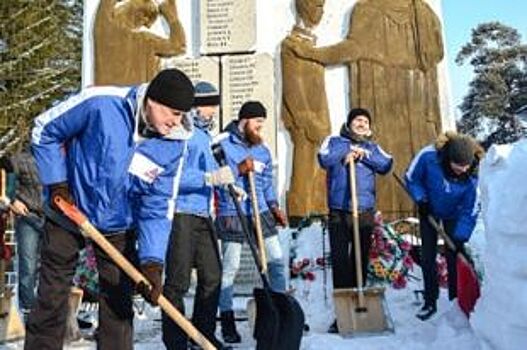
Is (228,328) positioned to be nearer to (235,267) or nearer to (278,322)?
(235,267)

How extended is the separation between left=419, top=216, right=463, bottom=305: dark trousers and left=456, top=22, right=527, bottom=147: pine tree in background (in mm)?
26951

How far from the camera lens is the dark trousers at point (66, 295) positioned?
3.35m

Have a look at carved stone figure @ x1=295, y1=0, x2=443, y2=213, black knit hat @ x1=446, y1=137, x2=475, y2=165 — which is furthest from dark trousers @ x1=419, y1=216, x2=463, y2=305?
carved stone figure @ x1=295, y1=0, x2=443, y2=213

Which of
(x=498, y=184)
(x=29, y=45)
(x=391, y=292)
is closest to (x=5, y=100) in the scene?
(x=29, y=45)

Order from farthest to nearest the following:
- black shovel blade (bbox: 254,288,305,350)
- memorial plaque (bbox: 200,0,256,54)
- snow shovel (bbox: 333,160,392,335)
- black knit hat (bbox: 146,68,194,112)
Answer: memorial plaque (bbox: 200,0,256,54) < snow shovel (bbox: 333,160,392,335) < black shovel blade (bbox: 254,288,305,350) < black knit hat (bbox: 146,68,194,112)

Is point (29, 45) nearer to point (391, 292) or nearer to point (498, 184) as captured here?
point (391, 292)

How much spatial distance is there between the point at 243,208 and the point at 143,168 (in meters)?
2.02

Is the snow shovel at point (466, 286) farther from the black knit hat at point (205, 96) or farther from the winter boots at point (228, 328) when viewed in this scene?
the black knit hat at point (205, 96)

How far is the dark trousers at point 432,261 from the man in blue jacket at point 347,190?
0.46 m

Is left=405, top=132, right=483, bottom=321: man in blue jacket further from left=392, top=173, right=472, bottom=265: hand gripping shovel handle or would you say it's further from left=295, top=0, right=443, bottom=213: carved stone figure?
left=295, top=0, right=443, bottom=213: carved stone figure

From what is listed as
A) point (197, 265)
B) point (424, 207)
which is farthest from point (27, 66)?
point (197, 265)

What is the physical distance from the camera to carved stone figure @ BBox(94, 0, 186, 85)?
912 cm

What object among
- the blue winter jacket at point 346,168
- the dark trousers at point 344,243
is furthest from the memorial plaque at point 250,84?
the dark trousers at point 344,243

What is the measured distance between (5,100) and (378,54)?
591 inches
